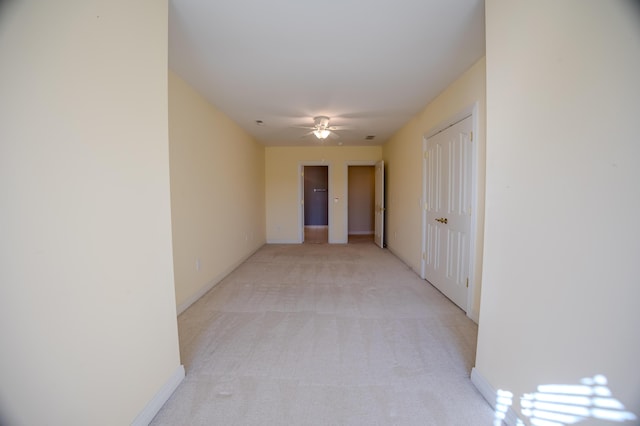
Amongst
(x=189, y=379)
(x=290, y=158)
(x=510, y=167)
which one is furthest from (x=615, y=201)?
(x=290, y=158)

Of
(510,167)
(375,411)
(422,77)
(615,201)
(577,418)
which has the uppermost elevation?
(422,77)

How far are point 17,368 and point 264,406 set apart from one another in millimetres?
1116

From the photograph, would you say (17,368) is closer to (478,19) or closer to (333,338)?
(333,338)

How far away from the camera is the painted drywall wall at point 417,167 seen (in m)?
2.41

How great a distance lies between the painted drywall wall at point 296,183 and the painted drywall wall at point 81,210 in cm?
494

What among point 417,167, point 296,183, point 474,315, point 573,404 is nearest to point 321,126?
point 417,167

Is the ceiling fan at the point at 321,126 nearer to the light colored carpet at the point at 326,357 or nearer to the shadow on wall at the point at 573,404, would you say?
the light colored carpet at the point at 326,357

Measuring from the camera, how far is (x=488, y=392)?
4.93ft

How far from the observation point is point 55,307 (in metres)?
0.92

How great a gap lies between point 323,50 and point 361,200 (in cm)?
658

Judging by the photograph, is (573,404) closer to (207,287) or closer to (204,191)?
(207,287)

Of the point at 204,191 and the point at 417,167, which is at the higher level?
the point at 417,167

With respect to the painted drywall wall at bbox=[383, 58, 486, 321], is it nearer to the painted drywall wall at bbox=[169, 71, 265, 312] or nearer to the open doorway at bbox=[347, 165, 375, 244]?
the open doorway at bbox=[347, 165, 375, 244]

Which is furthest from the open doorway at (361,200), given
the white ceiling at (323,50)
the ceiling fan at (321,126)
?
the white ceiling at (323,50)
